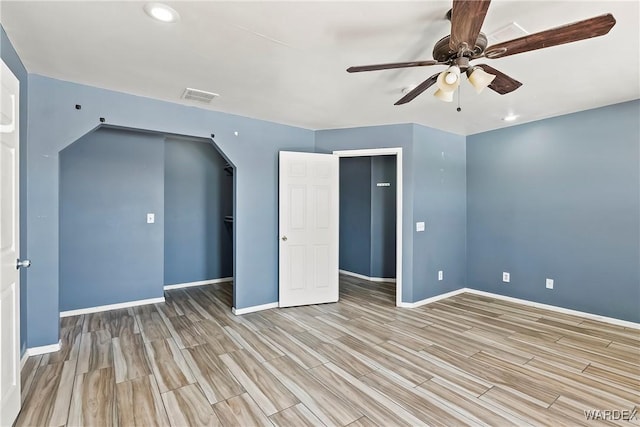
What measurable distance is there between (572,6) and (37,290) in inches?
175

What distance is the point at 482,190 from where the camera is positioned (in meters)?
4.61

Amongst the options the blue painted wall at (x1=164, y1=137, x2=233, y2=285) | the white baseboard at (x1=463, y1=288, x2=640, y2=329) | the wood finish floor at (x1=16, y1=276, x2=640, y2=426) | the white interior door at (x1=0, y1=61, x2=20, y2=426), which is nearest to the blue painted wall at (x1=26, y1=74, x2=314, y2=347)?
the wood finish floor at (x1=16, y1=276, x2=640, y2=426)

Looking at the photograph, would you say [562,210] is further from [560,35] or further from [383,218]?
[560,35]

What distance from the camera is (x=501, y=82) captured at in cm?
207

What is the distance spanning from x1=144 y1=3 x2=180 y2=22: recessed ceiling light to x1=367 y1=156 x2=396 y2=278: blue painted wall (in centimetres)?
417

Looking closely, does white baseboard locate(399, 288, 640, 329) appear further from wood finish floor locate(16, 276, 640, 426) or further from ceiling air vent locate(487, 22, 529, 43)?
ceiling air vent locate(487, 22, 529, 43)

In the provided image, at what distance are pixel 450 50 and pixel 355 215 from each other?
4247 mm

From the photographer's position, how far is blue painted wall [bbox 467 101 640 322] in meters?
3.38

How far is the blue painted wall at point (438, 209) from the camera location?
413 cm

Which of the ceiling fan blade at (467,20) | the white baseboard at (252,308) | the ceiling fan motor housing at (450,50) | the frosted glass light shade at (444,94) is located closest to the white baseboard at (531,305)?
the white baseboard at (252,308)

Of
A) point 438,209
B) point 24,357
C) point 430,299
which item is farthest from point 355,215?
point 24,357

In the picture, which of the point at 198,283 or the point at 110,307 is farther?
the point at 198,283

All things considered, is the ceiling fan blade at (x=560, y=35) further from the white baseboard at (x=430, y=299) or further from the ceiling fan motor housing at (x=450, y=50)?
the white baseboard at (x=430, y=299)

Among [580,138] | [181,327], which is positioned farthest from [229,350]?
[580,138]
